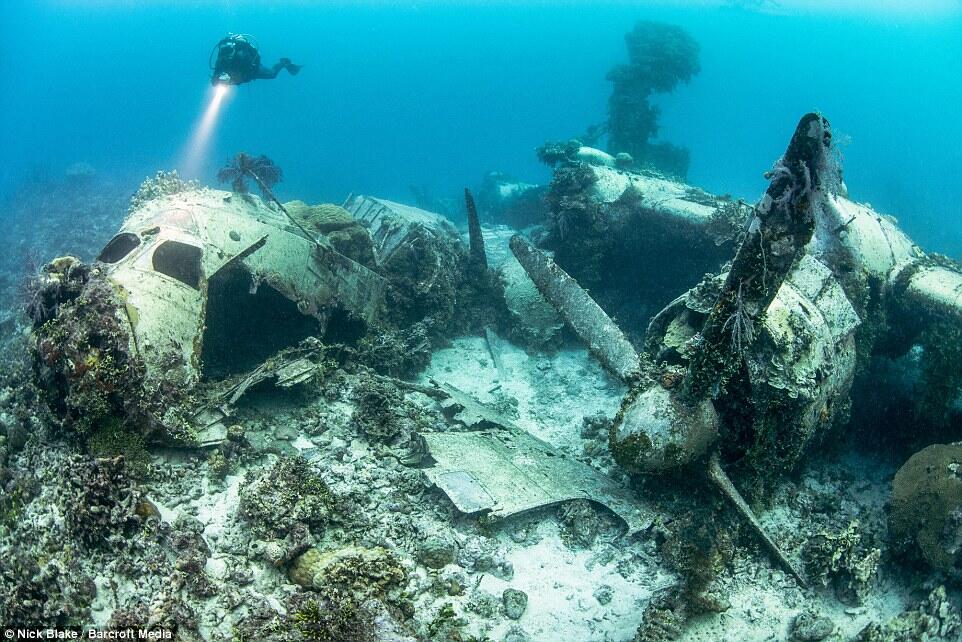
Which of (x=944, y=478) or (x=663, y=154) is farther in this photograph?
(x=663, y=154)

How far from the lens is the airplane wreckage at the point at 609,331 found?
17.3 feet

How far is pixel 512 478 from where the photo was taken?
6.43m

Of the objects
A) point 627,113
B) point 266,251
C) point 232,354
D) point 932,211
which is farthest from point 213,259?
point 932,211

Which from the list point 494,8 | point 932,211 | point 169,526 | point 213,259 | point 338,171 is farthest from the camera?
point 494,8

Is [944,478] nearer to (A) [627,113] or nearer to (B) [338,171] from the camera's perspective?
(A) [627,113]

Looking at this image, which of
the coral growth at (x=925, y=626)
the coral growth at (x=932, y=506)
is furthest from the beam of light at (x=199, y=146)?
the coral growth at (x=925, y=626)

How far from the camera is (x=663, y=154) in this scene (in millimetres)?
25797

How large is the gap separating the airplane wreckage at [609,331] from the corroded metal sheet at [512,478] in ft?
0.09

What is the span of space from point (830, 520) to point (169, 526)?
8.08 m

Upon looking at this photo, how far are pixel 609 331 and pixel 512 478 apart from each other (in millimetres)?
3195

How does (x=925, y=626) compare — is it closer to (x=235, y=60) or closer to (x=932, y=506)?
(x=932, y=506)

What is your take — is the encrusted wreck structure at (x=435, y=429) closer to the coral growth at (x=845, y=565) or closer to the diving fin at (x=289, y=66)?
the coral growth at (x=845, y=565)

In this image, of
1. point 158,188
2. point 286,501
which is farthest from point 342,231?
point 286,501

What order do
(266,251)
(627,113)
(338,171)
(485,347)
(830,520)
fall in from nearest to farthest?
(830,520), (266,251), (485,347), (627,113), (338,171)
